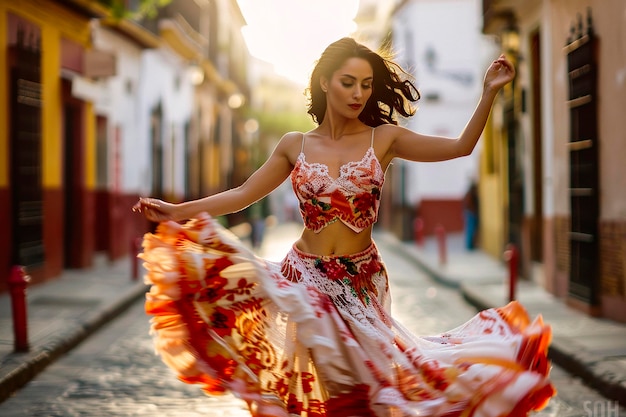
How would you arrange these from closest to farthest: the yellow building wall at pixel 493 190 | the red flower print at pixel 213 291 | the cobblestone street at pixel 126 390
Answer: the red flower print at pixel 213 291 < the cobblestone street at pixel 126 390 < the yellow building wall at pixel 493 190

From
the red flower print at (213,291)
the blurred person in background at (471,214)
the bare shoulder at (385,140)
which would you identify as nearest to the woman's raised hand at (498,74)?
the bare shoulder at (385,140)

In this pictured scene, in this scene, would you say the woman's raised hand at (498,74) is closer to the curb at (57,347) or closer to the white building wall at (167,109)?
the curb at (57,347)

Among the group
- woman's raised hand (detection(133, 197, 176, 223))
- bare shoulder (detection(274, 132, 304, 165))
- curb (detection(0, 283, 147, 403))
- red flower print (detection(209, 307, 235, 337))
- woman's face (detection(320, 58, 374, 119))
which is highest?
woman's face (detection(320, 58, 374, 119))

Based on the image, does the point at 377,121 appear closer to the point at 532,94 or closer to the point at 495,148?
the point at 532,94

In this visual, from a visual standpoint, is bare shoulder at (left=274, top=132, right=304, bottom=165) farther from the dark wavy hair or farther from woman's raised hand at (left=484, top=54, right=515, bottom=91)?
woman's raised hand at (left=484, top=54, right=515, bottom=91)

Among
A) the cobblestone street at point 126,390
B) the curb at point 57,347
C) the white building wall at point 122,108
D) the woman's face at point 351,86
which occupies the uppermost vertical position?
the white building wall at point 122,108

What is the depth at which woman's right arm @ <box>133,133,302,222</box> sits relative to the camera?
15.1ft

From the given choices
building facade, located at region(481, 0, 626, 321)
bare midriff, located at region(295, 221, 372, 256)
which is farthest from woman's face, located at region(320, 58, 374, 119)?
building facade, located at region(481, 0, 626, 321)

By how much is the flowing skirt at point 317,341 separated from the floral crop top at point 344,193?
0.55 feet

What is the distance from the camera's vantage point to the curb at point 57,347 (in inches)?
293

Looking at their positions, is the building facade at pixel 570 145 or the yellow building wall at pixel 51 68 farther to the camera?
the yellow building wall at pixel 51 68

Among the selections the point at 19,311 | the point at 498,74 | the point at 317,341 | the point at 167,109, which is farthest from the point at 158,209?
the point at 167,109

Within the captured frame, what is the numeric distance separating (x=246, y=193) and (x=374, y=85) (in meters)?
0.76

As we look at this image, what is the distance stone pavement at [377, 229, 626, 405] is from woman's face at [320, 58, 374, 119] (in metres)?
3.41
